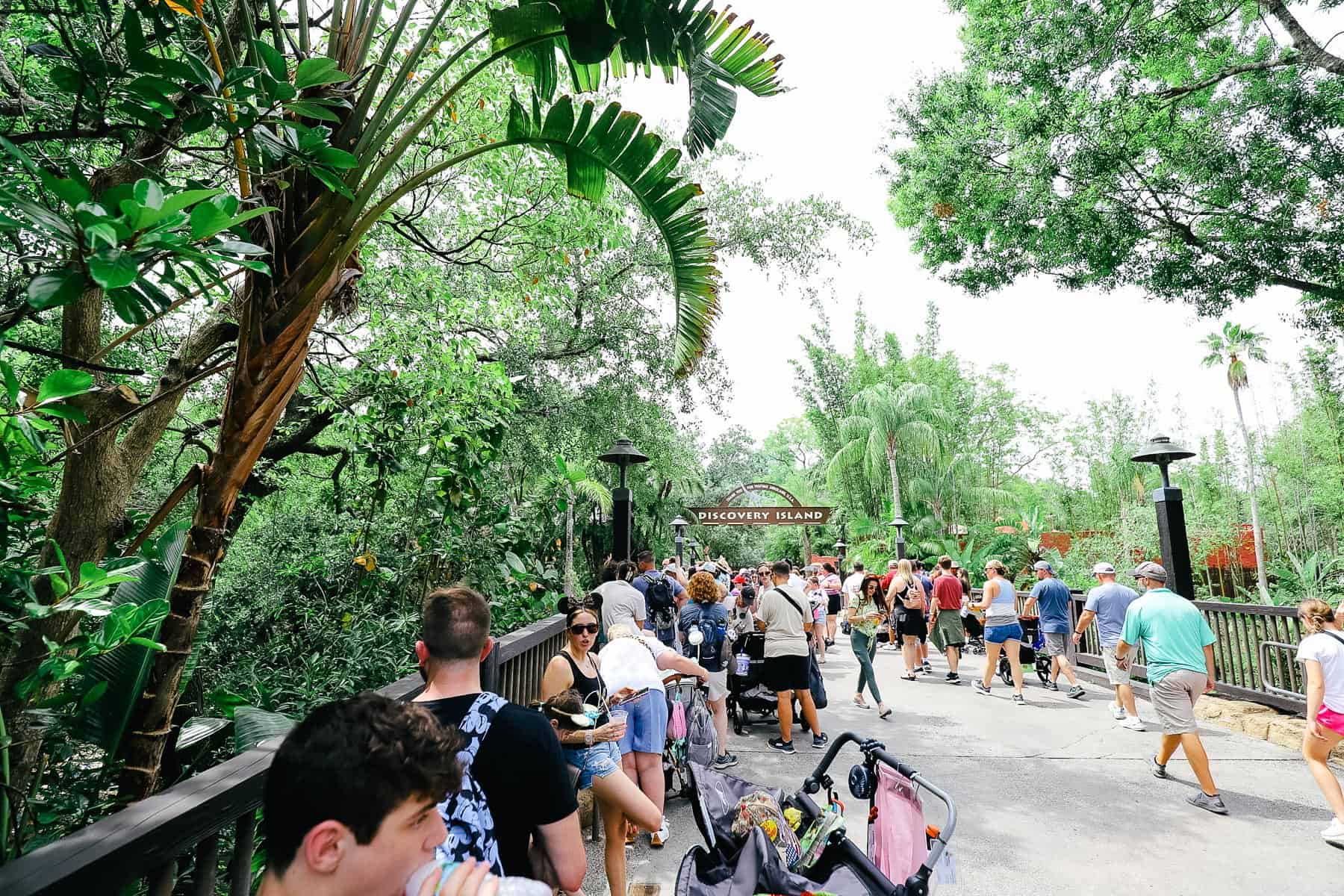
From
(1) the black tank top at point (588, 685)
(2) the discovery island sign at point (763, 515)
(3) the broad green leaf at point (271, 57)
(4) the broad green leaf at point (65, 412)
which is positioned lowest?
(1) the black tank top at point (588, 685)

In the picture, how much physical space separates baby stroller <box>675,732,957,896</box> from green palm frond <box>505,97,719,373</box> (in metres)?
2.82

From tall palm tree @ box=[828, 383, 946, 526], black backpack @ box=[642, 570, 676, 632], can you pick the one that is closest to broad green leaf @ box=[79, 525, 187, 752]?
black backpack @ box=[642, 570, 676, 632]

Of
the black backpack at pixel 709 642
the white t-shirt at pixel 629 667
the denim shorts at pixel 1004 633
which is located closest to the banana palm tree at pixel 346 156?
the white t-shirt at pixel 629 667

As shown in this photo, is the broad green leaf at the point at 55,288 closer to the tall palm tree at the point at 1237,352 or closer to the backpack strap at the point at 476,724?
the backpack strap at the point at 476,724

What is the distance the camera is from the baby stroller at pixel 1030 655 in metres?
10.1

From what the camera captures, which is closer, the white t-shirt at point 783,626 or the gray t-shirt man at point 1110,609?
the white t-shirt at point 783,626

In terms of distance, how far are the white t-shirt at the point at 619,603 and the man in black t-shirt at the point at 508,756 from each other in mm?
4593

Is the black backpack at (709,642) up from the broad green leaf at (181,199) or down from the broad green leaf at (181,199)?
down

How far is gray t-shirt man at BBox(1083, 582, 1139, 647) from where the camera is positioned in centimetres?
825

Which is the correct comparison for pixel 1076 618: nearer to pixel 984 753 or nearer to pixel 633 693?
pixel 984 753

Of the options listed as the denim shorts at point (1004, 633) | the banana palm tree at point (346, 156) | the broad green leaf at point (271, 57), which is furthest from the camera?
the denim shorts at point (1004, 633)

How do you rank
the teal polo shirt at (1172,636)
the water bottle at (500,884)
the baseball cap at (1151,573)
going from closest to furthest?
1. the water bottle at (500,884)
2. the teal polo shirt at (1172,636)
3. the baseball cap at (1151,573)

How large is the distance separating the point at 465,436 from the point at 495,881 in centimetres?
558

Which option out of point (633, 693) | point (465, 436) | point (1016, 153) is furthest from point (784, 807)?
point (1016, 153)
